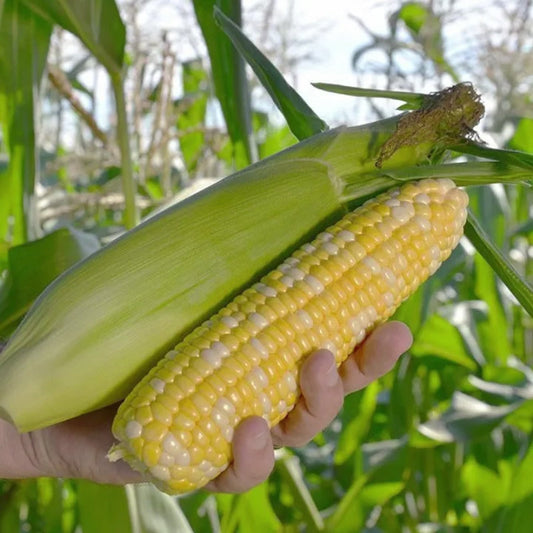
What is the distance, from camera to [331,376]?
2.50ft

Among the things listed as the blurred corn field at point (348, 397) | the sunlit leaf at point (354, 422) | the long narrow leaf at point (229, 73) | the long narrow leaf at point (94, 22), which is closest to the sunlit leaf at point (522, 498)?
the blurred corn field at point (348, 397)

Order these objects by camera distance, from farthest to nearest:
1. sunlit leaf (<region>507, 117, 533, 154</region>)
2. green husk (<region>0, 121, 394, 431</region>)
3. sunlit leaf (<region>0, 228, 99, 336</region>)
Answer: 1. sunlit leaf (<region>507, 117, 533, 154</region>)
2. sunlit leaf (<region>0, 228, 99, 336</region>)
3. green husk (<region>0, 121, 394, 431</region>)

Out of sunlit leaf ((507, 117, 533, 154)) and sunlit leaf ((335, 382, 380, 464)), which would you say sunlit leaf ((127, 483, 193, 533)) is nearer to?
sunlit leaf ((335, 382, 380, 464))

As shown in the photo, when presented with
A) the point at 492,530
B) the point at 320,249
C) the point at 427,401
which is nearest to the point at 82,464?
the point at 320,249

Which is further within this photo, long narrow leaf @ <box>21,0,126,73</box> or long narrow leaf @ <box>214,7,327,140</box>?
long narrow leaf @ <box>21,0,126,73</box>

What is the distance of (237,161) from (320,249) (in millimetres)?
480

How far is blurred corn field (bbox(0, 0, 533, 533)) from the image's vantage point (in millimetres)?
1137

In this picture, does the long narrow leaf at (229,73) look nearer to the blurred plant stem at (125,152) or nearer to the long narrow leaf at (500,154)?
the blurred plant stem at (125,152)

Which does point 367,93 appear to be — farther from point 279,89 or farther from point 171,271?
point 171,271

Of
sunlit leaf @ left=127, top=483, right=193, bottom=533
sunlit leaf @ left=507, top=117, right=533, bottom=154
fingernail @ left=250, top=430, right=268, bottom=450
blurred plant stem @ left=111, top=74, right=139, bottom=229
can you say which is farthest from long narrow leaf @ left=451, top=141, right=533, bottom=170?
sunlit leaf @ left=507, top=117, right=533, bottom=154

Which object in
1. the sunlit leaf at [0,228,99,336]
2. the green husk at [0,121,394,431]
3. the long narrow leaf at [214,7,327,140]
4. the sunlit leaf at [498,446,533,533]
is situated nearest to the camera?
the green husk at [0,121,394,431]

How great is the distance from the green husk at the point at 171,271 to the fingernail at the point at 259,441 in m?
0.12

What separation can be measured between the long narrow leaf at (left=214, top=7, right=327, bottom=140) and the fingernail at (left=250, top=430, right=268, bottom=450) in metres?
0.38

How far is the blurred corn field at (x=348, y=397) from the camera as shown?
3.73ft
